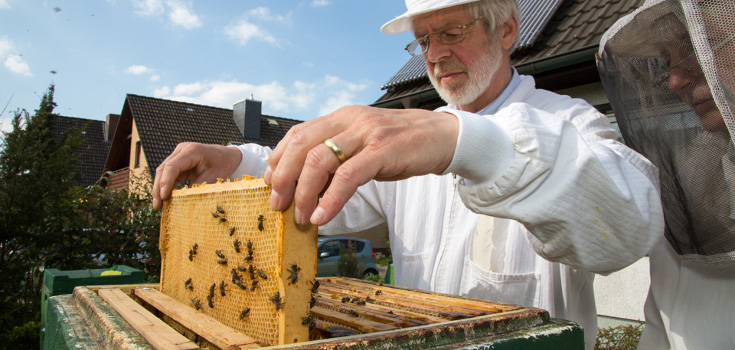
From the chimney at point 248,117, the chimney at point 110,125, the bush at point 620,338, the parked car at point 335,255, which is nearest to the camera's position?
the bush at point 620,338

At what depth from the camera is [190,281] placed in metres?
1.45

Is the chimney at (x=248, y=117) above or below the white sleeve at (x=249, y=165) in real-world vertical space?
above

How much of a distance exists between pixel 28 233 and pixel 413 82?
A: 5.41 meters

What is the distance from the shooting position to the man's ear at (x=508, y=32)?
228 cm

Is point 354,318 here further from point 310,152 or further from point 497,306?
point 310,152

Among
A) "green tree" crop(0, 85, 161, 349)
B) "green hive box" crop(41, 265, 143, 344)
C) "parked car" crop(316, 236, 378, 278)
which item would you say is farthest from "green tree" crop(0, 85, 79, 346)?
"parked car" crop(316, 236, 378, 278)

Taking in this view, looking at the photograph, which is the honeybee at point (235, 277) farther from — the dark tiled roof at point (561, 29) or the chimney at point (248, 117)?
the chimney at point (248, 117)

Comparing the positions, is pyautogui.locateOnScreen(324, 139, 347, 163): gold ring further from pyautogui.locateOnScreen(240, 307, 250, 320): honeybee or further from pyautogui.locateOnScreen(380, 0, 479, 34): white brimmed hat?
pyautogui.locateOnScreen(380, 0, 479, 34): white brimmed hat

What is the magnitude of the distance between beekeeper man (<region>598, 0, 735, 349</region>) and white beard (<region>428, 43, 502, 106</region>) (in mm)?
488

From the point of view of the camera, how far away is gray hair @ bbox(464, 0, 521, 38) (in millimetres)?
2102

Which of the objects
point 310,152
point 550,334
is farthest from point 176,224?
point 550,334

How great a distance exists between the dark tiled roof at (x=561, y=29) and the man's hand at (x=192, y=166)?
3363mm

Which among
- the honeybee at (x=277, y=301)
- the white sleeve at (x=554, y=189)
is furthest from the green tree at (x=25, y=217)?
the white sleeve at (x=554, y=189)

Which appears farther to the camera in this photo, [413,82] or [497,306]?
[413,82]
